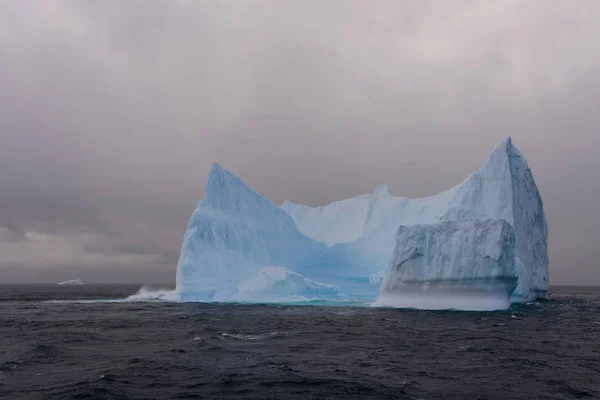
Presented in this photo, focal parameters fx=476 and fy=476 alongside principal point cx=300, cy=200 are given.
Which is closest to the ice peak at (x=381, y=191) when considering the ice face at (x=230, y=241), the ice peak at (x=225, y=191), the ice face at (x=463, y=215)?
the ice face at (x=463, y=215)

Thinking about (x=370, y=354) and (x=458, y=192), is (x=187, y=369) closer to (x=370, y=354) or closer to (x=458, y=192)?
(x=370, y=354)

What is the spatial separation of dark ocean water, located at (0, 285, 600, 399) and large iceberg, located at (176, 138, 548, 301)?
716 cm

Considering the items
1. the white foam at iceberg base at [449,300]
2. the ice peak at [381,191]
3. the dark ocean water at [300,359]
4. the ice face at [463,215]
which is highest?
the ice peak at [381,191]

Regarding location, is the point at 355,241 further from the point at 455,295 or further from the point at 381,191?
the point at 455,295

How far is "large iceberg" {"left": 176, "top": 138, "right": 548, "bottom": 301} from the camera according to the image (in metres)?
26.0

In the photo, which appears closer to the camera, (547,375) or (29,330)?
(547,375)

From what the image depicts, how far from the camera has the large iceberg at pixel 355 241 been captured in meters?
26.0

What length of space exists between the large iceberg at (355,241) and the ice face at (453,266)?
8cm

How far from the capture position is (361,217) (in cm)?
4141

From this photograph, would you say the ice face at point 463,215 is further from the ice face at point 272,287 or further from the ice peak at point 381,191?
the ice face at point 272,287

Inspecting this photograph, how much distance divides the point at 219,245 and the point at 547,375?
23874 mm

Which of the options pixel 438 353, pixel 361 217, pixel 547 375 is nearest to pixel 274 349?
pixel 438 353

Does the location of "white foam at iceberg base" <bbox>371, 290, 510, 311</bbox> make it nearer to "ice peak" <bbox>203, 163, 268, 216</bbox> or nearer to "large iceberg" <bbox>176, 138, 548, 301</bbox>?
"large iceberg" <bbox>176, 138, 548, 301</bbox>

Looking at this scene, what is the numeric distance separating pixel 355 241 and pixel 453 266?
13.5 m
